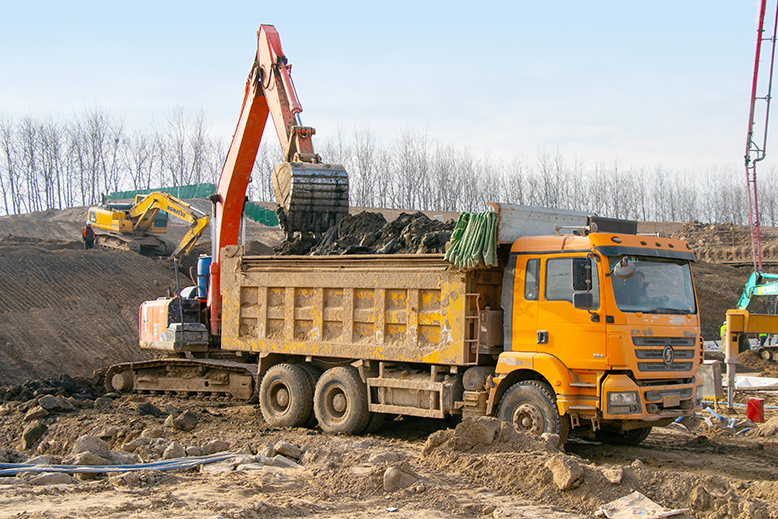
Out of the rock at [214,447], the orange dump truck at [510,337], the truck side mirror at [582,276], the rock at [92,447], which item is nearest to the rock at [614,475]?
the orange dump truck at [510,337]

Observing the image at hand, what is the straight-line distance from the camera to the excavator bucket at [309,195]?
1273 centimetres

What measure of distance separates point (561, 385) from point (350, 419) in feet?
10.7

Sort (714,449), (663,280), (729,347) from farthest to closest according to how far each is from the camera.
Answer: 1. (729,347)
2. (714,449)
3. (663,280)

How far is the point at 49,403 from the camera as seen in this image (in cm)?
1122

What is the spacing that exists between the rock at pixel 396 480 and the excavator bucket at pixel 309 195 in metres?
6.92

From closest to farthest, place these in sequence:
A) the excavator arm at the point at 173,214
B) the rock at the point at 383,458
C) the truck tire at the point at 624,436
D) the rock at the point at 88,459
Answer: the rock at the point at 88,459 < the rock at the point at 383,458 < the truck tire at the point at 624,436 < the excavator arm at the point at 173,214

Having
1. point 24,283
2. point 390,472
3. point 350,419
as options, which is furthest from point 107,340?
point 390,472

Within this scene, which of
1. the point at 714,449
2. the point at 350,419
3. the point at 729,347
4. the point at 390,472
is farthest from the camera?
the point at 729,347

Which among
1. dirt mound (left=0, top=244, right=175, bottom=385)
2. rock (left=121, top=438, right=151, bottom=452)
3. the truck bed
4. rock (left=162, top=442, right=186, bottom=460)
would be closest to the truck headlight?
the truck bed

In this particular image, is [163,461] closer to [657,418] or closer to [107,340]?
[657,418]

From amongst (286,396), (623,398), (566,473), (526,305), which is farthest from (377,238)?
(566,473)

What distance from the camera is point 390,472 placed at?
22.0ft

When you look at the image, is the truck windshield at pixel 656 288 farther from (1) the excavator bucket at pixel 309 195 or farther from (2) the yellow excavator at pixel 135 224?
(2) the yellow excavator at pixel 135 224

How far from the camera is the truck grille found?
8.04 metres
